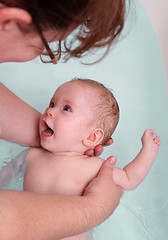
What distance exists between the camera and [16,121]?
4.07 ft

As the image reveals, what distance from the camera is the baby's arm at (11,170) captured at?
4.02 ft

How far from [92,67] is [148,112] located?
309 millimetres

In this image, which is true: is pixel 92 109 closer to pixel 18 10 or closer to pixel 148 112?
pixel 18 10

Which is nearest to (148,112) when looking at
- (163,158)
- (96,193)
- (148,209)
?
(163,158)

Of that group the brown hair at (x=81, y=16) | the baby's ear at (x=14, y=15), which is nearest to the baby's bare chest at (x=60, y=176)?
the brown hair at (x=81, y=16)

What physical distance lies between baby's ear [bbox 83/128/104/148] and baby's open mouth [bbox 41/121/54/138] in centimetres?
10

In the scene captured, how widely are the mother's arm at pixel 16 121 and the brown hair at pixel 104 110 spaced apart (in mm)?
213

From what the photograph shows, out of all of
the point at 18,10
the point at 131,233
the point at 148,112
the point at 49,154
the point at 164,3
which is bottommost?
the point at 131,233

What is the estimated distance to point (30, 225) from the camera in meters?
0.79

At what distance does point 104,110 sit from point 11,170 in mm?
351

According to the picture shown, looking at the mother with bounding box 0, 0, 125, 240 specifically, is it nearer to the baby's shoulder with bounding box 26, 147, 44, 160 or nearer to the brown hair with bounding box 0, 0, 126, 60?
the brown hair with bounding box 0, 0, 126, 60

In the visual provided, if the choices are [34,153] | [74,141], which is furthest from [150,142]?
[34,153]

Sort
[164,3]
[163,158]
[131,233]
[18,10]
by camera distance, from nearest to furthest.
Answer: [18,10] < [131,233] < [163,158] < [164,3]

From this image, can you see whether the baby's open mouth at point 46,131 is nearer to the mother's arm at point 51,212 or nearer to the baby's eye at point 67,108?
the baby's eye at point 67,108
